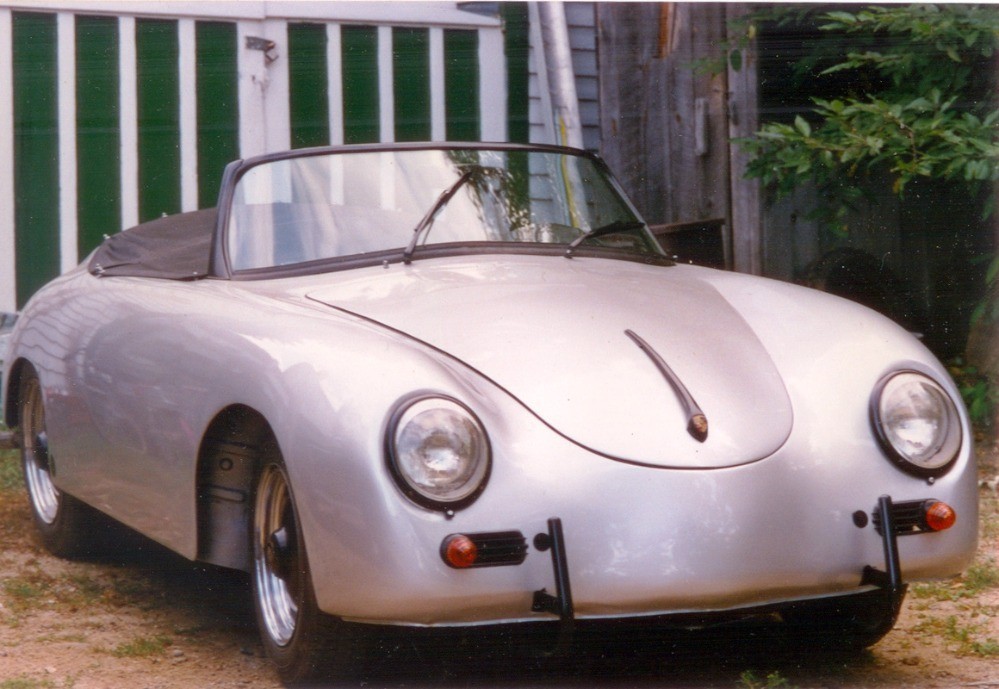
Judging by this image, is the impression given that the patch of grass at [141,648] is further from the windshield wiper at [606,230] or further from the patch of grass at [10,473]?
the patch of grass at [10,473]

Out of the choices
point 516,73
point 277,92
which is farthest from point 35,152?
point 516,73

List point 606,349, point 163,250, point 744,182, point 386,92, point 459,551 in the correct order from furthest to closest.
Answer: point 386,92 → point 744,182 → point 163,250 → point 606,349 → point 459,551

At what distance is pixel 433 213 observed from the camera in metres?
3.76

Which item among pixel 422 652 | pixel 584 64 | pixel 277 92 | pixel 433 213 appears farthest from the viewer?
pixel 584 64

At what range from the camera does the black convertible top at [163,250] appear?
4.10 meters

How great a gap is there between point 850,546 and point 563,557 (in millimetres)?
605

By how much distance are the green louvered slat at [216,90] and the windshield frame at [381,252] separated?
437 cm

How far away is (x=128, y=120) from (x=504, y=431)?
614 cm

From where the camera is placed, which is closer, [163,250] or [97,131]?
→ [163,250]

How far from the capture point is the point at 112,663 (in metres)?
3.37

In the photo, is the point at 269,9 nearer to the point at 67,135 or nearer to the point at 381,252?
the point at 67,135

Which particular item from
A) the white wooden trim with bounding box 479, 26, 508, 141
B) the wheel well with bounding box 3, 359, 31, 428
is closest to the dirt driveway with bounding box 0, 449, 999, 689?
the wheel well with bounding box 3, 359, 31, 428

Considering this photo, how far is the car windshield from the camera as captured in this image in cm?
373

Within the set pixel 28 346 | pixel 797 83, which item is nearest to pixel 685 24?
pixel 797 83
